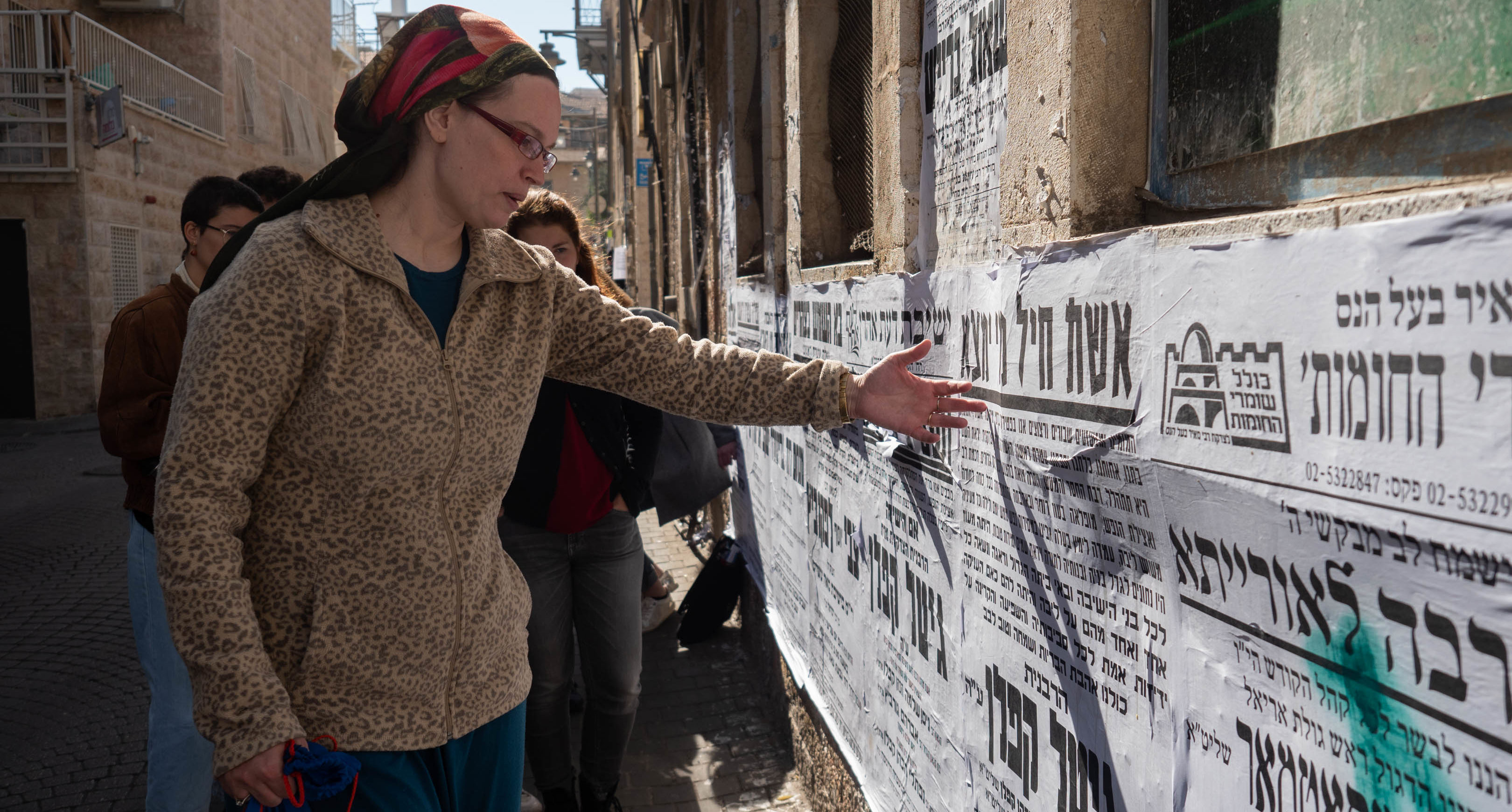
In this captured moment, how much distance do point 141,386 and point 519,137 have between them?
152cm

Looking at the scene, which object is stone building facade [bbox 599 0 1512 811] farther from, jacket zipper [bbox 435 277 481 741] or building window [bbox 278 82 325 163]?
building window [bbox 278 82 325 163]

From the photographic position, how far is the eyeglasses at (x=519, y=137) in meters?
1.67

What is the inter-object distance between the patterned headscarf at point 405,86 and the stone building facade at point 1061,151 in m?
0.89

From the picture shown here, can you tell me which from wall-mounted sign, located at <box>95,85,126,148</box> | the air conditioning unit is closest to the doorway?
wall-mounted sign, located at <box>95,85,126,148</box>

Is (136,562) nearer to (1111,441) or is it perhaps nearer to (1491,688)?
(1111,441)

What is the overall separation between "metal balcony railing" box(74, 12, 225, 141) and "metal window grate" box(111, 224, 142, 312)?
204 cm

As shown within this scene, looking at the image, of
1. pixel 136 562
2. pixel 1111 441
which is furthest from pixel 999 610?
pixel 136 562

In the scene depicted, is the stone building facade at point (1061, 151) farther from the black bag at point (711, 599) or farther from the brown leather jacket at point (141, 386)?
the brown leather jacket at point (141, 386)

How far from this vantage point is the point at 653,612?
5.20m

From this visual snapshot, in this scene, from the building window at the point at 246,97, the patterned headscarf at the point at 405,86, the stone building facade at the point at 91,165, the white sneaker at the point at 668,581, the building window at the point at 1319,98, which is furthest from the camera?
the building window at the point at 246,97

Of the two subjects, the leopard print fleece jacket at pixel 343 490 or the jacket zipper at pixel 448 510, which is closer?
the leopard print fleece jacket at pixel 343 490

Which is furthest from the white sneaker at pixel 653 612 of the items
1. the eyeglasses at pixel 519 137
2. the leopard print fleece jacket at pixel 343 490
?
the eyeglasses at pixel 519 137

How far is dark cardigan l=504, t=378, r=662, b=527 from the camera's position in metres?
2.86

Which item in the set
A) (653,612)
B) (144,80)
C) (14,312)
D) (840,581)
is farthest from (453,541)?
(144,80)
